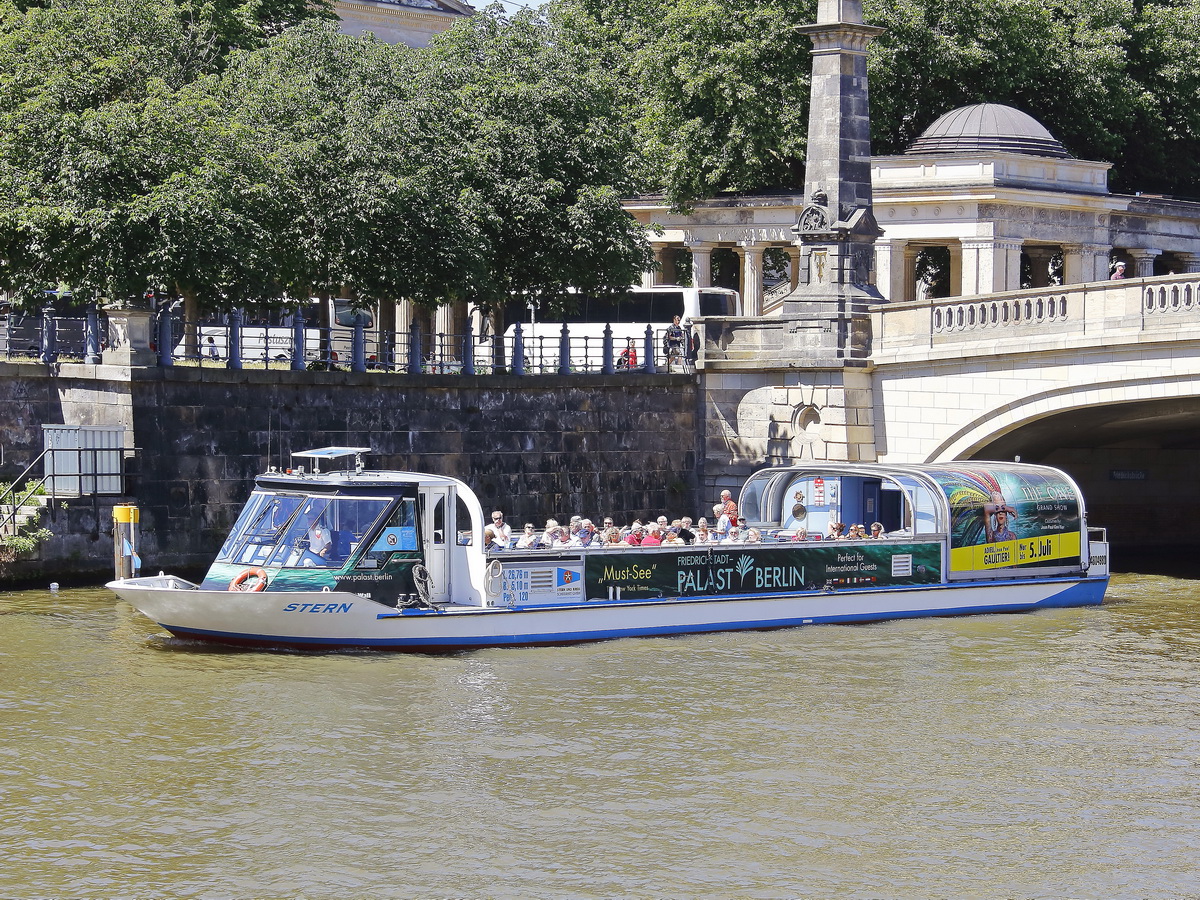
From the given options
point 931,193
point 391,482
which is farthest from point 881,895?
point 931,193

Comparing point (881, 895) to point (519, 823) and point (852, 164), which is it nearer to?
point (519, 823)

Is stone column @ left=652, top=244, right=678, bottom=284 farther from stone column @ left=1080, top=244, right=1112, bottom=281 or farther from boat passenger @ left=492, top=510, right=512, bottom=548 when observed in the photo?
boat passenger @ left=492, top=510, right=512, bottom=548

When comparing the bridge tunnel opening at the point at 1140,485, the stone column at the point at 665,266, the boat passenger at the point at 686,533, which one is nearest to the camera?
the boat passenger at the point at 686,533

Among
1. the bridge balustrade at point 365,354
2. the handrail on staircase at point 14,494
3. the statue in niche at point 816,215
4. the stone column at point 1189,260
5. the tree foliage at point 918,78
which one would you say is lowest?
the handrail on staircase at point 14,494

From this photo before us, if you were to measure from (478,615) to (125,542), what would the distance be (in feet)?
18.0

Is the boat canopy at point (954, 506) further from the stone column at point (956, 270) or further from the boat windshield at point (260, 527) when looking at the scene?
the stone column at point (956, 270)

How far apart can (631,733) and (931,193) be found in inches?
1104

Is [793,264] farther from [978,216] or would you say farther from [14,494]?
[14,494]

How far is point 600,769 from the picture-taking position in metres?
16.7

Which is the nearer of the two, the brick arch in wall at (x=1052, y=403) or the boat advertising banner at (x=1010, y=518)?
the boat advertising banner at (x=1010, y=518)

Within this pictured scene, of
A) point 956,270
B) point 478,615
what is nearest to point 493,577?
point 478,615

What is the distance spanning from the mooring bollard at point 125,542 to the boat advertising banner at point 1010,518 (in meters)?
11.8

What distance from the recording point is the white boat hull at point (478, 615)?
21.8m

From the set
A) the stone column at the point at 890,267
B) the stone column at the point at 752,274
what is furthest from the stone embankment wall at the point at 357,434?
the stone column at the point at 752,274
